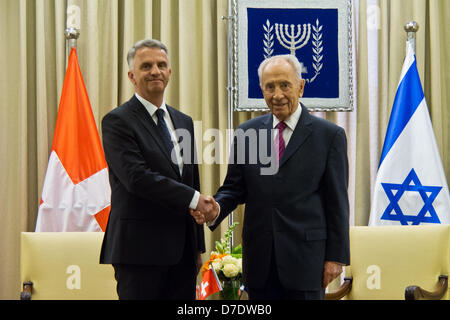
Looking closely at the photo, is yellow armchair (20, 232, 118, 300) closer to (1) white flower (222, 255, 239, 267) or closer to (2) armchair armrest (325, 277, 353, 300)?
(1) white flower (222, 255, 239, 267)

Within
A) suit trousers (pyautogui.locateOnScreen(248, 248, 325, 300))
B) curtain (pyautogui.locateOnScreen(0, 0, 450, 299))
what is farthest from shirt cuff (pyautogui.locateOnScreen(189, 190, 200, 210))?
curtain (pyautogui.locateOnScreen(0, 0, 450, 299))

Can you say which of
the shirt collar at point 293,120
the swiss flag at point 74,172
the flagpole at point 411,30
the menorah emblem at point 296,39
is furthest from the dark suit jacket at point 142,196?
the flagpole at point 411,30

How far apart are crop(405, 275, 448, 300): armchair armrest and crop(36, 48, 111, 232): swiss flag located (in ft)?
6.97

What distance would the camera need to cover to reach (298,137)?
2.53m

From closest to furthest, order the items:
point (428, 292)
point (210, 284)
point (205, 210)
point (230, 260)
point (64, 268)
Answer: point (205, 210) < point (210, 284) < point (230, 260) < point (428, 292) < point (64, 268)

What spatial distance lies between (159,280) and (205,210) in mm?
380

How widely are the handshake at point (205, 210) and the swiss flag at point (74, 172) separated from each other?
1.58 meters

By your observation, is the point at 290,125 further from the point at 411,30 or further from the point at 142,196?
the point at 411,30

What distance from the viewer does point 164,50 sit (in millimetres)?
2707

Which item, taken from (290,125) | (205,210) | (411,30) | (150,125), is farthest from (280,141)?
(411,30)

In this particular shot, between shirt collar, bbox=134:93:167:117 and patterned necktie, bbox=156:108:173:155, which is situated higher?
shirt collar, bbox=134:93:167:117

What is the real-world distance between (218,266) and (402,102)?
6.90 feet

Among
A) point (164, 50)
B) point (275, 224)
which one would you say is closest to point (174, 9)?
point (164, 50)

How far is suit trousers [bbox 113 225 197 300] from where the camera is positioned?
2.46 metres
